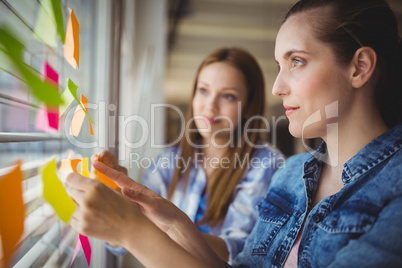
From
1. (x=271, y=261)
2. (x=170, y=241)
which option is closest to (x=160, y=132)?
(x=271, y=261)

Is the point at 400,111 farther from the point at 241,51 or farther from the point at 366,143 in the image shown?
the point at 241,51

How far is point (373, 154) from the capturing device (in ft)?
1.99

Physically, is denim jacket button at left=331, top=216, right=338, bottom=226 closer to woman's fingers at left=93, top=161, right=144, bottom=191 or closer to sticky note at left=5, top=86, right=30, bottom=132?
woman's fingers at left=93, top=161, right=144, bottom=191

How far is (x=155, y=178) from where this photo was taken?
1.17 meters

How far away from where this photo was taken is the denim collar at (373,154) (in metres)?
0.60

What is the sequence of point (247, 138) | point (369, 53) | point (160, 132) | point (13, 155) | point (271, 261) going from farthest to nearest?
point (160, 132) → point (247, 138) → point (271, 261) → point (369, 53) → point (13, 155)

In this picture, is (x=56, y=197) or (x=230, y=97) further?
(x=230, y=97)

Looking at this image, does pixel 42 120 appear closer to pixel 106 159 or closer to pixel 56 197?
pixel 56 197

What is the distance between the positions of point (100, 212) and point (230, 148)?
0.78 m

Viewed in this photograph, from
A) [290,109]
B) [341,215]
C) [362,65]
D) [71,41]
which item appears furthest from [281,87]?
[71,41]

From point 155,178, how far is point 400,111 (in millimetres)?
813

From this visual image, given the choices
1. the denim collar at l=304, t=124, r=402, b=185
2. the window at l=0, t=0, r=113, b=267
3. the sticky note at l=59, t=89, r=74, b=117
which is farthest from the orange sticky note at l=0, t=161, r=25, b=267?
the denim collar at l=304, t=124, r=402, b=185

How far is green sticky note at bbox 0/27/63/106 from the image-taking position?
12.9 inches

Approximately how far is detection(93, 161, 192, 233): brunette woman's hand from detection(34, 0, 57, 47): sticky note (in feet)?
0.69
